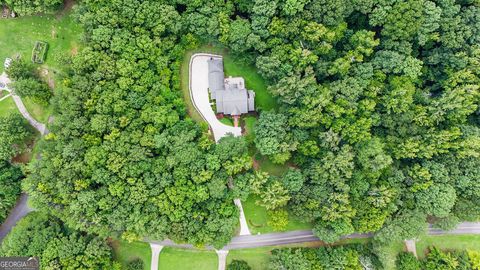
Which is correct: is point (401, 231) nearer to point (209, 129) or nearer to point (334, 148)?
point (334, 148)

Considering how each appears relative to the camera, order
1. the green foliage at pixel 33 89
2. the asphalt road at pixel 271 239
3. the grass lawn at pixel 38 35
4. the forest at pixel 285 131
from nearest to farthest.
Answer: the forest at pixel 285 131 → the green foliage at pixel 33 89 → the asphalt road at pixel 271 239 → the grass lawn at pixel 38 35

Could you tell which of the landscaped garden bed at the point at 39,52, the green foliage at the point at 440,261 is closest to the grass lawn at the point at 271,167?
the green foliage at the point at 440,261

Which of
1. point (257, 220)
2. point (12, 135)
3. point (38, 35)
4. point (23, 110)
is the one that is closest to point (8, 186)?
point (12, 135)

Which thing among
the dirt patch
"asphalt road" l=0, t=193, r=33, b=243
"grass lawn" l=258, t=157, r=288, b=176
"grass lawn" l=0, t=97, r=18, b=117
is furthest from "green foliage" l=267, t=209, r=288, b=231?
the dirt patch

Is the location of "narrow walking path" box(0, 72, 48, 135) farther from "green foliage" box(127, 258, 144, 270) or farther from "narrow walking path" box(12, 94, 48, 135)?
"green foliage" box(127, 258, 144, 270)

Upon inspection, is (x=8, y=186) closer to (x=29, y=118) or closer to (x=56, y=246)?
(x=29, y=118)

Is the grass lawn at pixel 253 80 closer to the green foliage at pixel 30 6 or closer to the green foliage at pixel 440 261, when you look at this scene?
the green foliage at pixel 30 6

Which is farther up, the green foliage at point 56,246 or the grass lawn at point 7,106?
the grass lawn at point 7,106
